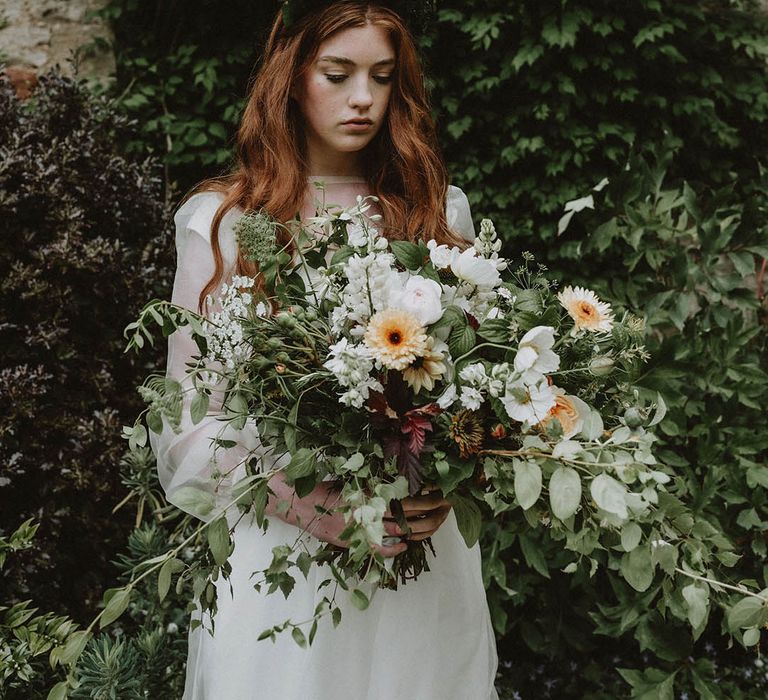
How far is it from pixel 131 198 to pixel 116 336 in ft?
1.55

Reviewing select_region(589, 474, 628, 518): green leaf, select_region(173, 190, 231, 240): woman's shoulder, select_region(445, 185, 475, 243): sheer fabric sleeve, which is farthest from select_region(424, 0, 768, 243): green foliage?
select_region(589, 474, 628, 518): green leaf

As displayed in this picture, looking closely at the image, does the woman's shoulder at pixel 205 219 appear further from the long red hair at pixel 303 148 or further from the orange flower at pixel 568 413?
the orange flower at pixel 568 413

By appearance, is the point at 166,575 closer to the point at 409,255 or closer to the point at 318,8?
the point at 409,255

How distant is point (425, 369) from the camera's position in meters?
1.10

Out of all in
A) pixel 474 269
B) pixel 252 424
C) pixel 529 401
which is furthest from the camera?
pixel 252 424

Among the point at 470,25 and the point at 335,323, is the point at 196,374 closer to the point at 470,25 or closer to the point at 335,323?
the point at 335,323

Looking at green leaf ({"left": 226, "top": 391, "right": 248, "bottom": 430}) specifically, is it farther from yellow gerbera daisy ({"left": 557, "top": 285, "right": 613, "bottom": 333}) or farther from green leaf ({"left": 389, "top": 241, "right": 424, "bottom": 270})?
yellow gerbera daisy ({"left": 557, "top": 285, "right": 613, "bottom": 333})

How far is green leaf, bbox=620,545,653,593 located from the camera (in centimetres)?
104

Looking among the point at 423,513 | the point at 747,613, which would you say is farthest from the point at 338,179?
the point at 747,613

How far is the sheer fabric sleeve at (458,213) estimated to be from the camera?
6.18ft

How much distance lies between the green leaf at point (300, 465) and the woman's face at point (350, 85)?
0.83m

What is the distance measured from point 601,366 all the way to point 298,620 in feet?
2.35

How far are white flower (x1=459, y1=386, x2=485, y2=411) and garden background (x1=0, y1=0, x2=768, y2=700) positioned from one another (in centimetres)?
76

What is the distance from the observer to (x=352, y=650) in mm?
1401
